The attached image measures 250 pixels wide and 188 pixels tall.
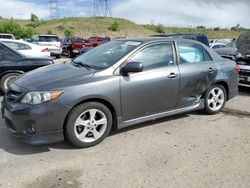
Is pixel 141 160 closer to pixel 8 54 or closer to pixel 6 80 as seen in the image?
pixel 6 80

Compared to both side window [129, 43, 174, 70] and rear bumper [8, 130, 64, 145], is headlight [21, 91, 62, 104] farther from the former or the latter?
side window [129, 43, 174, 70]

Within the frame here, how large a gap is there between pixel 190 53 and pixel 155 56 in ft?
2.87

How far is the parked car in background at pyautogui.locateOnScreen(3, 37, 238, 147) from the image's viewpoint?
3.78 meters

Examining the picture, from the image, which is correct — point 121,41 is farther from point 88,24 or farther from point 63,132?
point 88,24

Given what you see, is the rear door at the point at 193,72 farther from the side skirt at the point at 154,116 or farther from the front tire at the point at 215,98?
the front tire at the point at 215,98

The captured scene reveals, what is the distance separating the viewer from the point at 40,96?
376 cm

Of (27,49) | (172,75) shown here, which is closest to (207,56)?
(172,75)

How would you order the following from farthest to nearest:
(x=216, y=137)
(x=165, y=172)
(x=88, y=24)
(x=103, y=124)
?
1. (x=88, y=24)
2. (x=216, y=137)
3. (x=103, y=124)
4. (x=165, y=172)

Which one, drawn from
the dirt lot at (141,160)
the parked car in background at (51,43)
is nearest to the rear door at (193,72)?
the dirt lot at (141,160)

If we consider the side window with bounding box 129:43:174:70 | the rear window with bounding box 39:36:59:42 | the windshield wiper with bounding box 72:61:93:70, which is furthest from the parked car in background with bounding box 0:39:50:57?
the rear window with bounding box 39:36:59:42

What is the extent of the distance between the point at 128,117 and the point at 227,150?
1517mm

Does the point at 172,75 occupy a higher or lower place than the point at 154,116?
higher

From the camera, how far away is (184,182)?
10.6 ft

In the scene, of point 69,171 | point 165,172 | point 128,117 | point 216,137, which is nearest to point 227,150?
point 216,137
